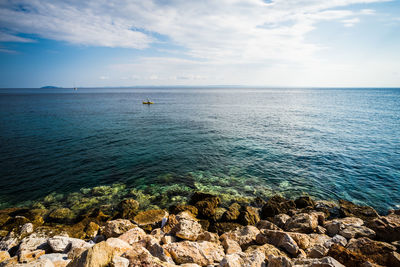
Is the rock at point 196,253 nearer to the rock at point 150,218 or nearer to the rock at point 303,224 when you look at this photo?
the rock at point 150,218

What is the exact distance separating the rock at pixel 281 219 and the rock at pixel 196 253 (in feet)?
17.8

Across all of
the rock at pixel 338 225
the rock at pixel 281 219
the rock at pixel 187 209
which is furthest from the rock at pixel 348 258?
the rock at pixel 187 209

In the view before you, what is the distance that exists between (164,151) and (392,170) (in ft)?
86.1

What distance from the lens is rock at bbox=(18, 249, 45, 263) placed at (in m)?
7.15

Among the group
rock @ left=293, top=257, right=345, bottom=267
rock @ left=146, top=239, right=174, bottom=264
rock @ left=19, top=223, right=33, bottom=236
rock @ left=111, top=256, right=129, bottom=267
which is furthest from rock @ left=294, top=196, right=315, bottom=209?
rock @ left=19, top=223, right=33, bottom=236

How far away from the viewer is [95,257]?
221 inches

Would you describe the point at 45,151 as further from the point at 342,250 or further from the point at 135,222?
the point at 342,250

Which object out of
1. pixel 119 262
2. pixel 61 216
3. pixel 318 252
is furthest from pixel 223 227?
pixel 61 216

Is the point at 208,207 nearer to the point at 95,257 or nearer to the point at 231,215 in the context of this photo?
the point at 231,215

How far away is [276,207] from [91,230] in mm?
12387

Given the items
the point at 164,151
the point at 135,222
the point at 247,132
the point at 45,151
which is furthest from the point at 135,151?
the point at 247,132

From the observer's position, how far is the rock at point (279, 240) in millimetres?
8070

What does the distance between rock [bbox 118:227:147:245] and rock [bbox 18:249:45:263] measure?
3157 mm

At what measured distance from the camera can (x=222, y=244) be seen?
8.61 m
